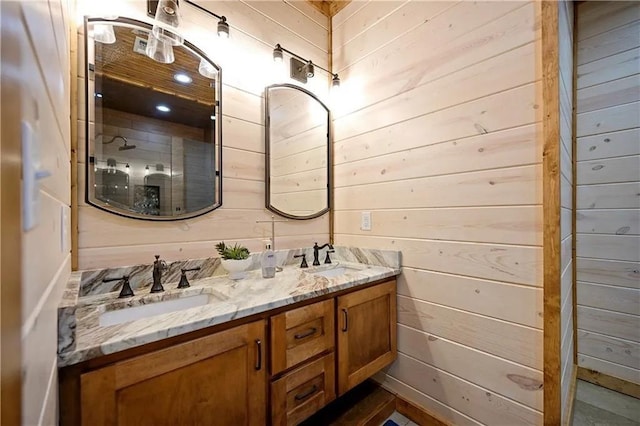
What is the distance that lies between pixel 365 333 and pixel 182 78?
5.27 ft

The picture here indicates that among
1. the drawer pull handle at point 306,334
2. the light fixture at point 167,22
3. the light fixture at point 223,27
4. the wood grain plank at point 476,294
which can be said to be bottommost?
the drawer pull handle at point 306,334

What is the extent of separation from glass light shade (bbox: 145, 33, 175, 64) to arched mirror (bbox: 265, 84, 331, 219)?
1.80ft

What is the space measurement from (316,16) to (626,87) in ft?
6.89

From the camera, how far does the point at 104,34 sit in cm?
122

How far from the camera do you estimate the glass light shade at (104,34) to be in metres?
1.20

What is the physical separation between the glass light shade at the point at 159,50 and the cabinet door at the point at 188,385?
4.20ft

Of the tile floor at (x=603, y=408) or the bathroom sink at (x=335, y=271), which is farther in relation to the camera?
the bathroom sink at (x=335, y=271)

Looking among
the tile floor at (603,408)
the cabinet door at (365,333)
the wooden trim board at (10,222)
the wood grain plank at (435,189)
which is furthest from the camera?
the tile floor at (603,408)

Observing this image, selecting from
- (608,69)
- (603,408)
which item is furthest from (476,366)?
(608,69)

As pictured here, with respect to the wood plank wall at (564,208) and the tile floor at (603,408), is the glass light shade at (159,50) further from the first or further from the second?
the tile floor at (603,408)

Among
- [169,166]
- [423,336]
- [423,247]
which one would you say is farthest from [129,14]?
[423,336]

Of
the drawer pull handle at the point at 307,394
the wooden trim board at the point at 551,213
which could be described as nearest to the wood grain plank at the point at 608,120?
the wooden trim board at the point at 551,213

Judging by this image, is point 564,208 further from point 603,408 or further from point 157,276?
point 157,276

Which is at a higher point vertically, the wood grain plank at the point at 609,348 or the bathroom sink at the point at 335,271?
the bathroom sink at the point at 335,271
